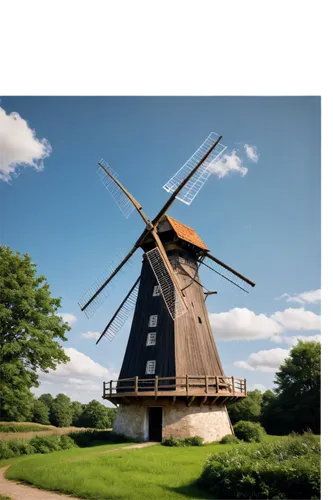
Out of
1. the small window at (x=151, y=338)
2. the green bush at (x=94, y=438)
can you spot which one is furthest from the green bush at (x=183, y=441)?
the small window at (x=151, y=338)

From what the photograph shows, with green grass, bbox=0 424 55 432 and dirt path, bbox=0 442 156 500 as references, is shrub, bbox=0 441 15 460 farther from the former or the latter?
dirt path, bbox=0 442 156 500

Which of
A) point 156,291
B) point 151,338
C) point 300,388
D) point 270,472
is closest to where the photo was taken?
point 270,472

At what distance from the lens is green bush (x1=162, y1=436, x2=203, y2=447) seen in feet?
36.4

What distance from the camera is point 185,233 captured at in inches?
573

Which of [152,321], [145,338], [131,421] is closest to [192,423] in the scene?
[131,421]

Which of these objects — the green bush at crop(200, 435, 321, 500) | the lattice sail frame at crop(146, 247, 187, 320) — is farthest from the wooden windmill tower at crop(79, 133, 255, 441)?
the green bush at crop(200, 435, 321, 500)

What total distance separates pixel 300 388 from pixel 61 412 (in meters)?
6.19

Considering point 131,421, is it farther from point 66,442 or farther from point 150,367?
point 66,442

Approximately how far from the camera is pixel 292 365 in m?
8.58

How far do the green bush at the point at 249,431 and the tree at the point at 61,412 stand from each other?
5254 mm

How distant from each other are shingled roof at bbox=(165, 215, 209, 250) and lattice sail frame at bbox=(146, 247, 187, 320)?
1321 mm

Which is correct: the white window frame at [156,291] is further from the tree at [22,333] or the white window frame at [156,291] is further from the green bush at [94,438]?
the green bush at [94,438]
